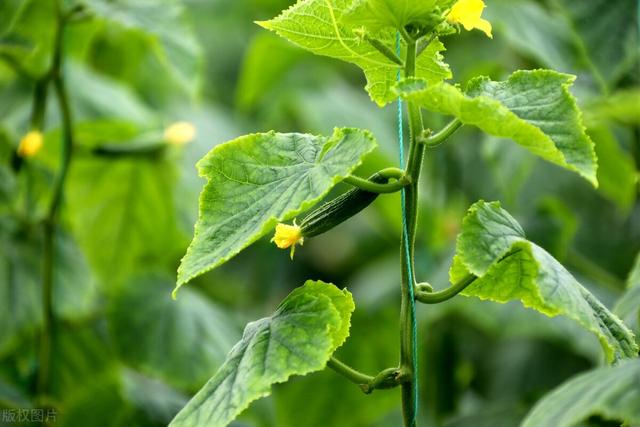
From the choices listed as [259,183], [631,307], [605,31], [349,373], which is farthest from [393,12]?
[605,31]

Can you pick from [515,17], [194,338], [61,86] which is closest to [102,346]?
[194,338]

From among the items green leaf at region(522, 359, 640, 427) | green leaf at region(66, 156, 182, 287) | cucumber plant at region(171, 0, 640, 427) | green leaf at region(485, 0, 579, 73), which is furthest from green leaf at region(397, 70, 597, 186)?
green leaf at region(66, 156, 182, 287)

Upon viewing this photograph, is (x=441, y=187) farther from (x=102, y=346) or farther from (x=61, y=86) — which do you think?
(x=61, y=86)

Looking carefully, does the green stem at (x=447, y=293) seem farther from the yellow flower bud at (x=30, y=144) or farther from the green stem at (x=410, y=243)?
the yellow flower bud at (x=30, y=144)

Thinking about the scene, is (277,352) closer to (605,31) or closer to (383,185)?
(383,185)

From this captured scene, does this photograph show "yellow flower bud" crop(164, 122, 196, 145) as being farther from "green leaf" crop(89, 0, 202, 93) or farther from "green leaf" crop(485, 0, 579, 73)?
"green leaf" crop(485, 0, 579, 73)

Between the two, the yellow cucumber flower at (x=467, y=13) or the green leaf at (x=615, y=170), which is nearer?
the yellow cucumber flower at (x=467, y=13)

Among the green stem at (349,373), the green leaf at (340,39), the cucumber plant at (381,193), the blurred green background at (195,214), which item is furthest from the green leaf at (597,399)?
the blurred green background at (195,214)
